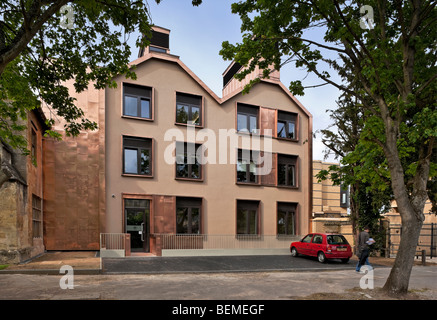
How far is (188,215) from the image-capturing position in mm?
19391

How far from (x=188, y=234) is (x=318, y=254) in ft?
23.8

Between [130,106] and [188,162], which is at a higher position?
[130,106]

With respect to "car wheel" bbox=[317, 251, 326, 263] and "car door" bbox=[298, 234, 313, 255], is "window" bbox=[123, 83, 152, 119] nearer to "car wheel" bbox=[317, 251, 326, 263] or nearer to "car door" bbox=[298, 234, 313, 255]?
"car door" bbox=[298, 234, 313, 255]

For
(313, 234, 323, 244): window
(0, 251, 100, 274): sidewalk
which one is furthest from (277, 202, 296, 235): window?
(0, 251, 100, 274): sidewalk

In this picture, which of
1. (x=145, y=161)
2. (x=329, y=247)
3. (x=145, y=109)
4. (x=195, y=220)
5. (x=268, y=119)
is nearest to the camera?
(x=329, y=247)

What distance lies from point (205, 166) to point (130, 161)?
4.54 meters

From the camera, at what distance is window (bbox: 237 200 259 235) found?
21.0 metres

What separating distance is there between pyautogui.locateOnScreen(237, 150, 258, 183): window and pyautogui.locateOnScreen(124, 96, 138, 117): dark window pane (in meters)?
7.15

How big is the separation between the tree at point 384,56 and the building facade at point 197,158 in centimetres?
1049

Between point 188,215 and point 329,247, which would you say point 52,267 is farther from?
point 329,247

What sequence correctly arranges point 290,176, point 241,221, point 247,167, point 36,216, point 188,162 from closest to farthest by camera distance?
1. point 36,216
2. point 188,162
3. point 241,221
4. point 247,167
5. point 290,176

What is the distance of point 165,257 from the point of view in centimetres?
1683

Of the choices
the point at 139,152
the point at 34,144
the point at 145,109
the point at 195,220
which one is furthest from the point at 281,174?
the point at 34,144
